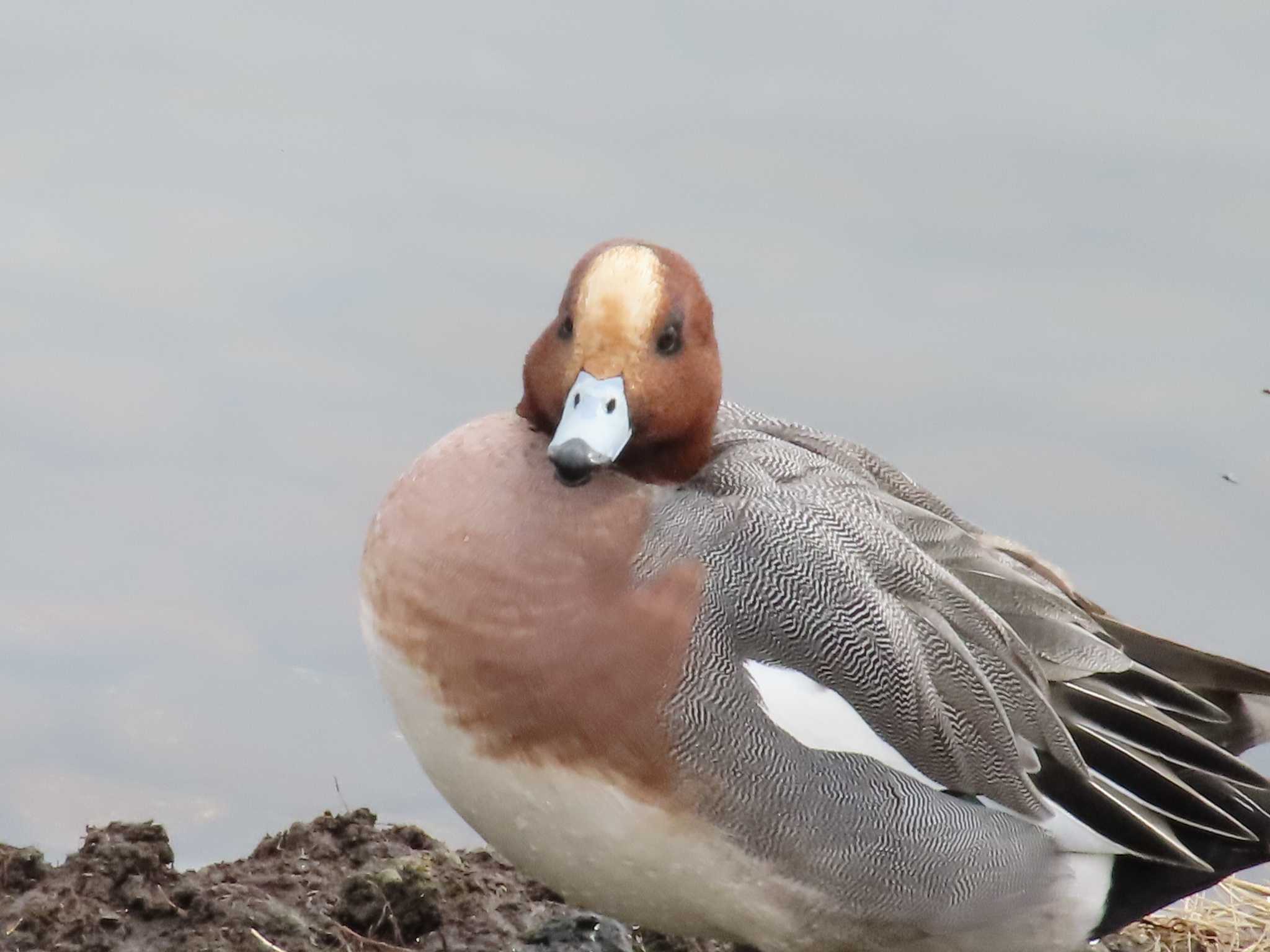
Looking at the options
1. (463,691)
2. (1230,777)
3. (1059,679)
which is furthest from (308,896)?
(1230,777)

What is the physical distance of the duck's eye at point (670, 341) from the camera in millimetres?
3324

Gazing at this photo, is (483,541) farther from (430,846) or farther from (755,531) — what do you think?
(430,846)

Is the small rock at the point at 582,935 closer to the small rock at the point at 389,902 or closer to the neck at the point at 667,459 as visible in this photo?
the small rock at the point at 389,902

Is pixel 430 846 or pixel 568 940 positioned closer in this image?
pixel 568 940

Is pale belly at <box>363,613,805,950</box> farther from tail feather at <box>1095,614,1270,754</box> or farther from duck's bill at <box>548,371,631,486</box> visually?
tail feather at <box>1095,614,1270,754</box>

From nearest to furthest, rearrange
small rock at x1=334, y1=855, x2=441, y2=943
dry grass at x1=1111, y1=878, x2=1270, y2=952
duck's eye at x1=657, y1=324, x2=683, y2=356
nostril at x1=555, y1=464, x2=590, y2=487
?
nostril at x1=555, y1=464, x2=590, y2=487 < duck's eye at x1=657, y1=324, x2=683, y2=356 < small rock at x1=334, y1=855, x2=441, y2=943 < dry grass at x1=1111, y1=878, x2=1270, y2=952

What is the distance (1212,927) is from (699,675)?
171 cm

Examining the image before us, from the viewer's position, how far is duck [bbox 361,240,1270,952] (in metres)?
3.16

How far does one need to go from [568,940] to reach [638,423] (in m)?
1.11

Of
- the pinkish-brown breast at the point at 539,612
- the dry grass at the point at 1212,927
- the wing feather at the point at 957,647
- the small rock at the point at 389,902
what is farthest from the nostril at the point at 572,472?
the dry grass at the point at 1212,927

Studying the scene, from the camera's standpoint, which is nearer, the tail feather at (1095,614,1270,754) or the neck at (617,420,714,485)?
the neck at (617,420,714,485)

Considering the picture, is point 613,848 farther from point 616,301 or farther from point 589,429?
point 616,301

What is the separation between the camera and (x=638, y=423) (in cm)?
331

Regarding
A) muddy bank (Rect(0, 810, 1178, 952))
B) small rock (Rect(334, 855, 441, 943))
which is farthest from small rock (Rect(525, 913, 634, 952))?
small rock (Rect(334, 855, 441, 943))
